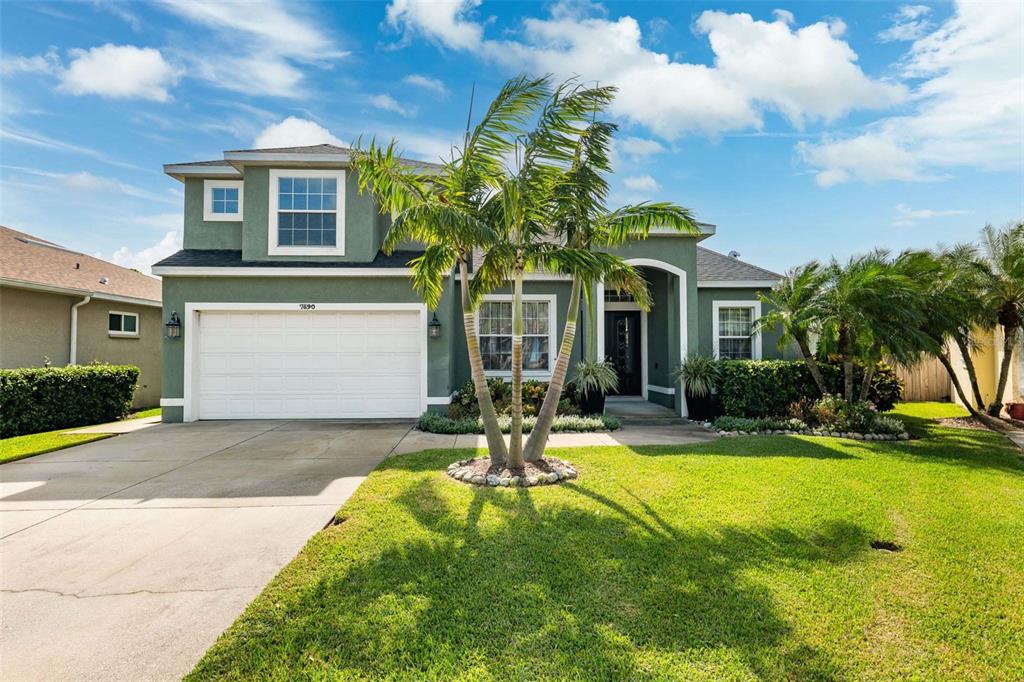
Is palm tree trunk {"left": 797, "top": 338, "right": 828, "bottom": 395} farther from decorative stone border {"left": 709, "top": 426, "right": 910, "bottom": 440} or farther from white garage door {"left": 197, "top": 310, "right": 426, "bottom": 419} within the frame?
white garage door {"left": 197, "top": 310, "right": 426, "bottom": 419}

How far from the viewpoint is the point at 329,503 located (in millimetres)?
4949

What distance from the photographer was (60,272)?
39.8 feet

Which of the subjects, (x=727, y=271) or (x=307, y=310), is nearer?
(x=307, y=310)

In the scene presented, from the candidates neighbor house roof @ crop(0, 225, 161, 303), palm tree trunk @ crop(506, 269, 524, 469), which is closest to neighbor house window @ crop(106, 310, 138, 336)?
neighbor house roof @ crop(0, 225, 161, 303)

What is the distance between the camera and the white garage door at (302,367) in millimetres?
10430

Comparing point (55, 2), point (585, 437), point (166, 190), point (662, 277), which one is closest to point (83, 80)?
point (55, 2)

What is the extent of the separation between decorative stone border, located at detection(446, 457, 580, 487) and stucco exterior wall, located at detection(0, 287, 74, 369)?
1149cm

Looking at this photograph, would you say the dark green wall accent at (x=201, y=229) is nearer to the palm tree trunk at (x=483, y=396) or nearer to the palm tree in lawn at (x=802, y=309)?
the palm tree trunk at (x=483, y=396)

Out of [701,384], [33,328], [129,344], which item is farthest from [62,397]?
[701,384]

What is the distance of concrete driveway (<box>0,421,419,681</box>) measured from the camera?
2709mm

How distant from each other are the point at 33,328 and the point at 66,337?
748mm

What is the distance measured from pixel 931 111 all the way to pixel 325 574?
13.4m

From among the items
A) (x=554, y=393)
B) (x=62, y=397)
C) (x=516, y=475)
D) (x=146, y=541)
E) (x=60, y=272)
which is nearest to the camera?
(x=146, y=541)

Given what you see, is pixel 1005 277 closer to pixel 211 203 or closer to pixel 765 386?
pixel 765 386
